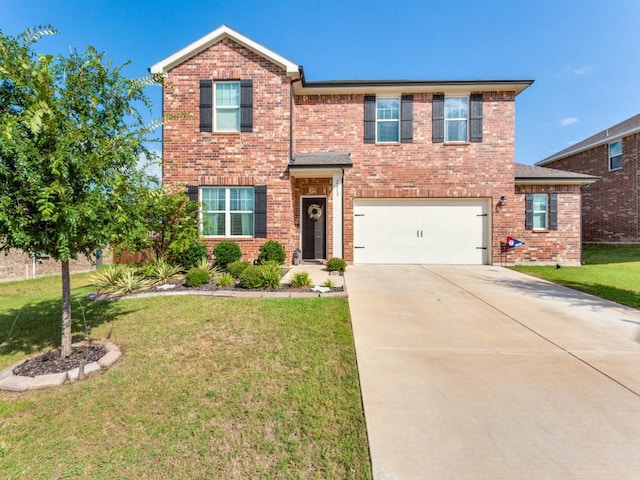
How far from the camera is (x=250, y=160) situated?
30.7ft

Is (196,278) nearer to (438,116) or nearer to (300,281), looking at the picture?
(300,281)

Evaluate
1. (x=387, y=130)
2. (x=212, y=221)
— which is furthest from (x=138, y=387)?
(x=387, y=130)

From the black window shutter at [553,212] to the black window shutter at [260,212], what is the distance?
10354 mm

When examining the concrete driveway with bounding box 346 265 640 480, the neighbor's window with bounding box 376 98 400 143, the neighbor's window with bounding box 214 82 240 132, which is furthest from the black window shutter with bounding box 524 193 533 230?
the neighbor's window with bounding box 214 82 240 132

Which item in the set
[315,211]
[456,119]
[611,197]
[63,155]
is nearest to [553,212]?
[456,119]

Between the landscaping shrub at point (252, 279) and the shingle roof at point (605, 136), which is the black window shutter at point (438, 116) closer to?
the landscaping shrub at point (252, 279)

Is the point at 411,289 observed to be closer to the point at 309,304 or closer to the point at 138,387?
the point at 309,304

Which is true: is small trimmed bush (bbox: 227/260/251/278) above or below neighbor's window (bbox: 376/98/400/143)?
below

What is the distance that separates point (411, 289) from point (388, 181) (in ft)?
16.6

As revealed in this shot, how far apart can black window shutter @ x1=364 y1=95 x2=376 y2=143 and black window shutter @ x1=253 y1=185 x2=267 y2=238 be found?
169 inches

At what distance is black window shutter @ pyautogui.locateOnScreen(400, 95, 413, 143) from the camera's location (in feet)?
34.3

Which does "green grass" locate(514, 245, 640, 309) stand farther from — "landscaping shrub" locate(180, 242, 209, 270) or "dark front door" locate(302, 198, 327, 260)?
"landscaping shrub" locate(180, 242, 209, 270)

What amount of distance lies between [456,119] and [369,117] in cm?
313

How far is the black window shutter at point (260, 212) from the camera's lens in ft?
30.6
